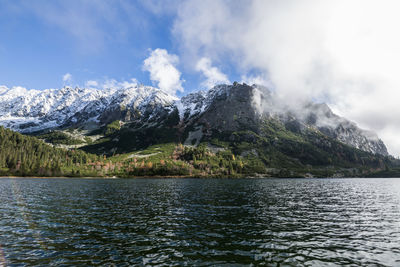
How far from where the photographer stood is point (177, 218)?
42.9 metres

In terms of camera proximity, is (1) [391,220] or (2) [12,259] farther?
(1) [391,220]

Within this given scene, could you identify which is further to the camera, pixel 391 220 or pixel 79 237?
pixel 391 220

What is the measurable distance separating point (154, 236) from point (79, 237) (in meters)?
Result: 10.5

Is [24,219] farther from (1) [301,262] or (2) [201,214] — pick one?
(1) [301,262]

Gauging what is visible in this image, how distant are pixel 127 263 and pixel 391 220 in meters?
52.8

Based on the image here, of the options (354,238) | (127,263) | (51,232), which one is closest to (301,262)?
(354,238)

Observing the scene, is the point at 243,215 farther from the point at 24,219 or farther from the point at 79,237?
the point at 24,219

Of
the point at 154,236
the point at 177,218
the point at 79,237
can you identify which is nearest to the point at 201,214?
the point at 177,218

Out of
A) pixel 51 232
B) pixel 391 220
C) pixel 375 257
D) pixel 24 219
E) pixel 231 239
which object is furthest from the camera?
pixel 391 220

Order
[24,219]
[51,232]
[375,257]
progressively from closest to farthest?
[375,257]
[51,232]
[24,219]

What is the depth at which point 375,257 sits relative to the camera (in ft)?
81.7

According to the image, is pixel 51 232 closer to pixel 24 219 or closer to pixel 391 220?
pixel 24 219

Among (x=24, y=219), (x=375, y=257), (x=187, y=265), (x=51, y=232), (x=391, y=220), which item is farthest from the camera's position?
(x=391, y=220)

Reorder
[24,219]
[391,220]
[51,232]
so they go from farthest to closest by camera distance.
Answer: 1. [391,220]
2. [24,219]
3. [51,232]
